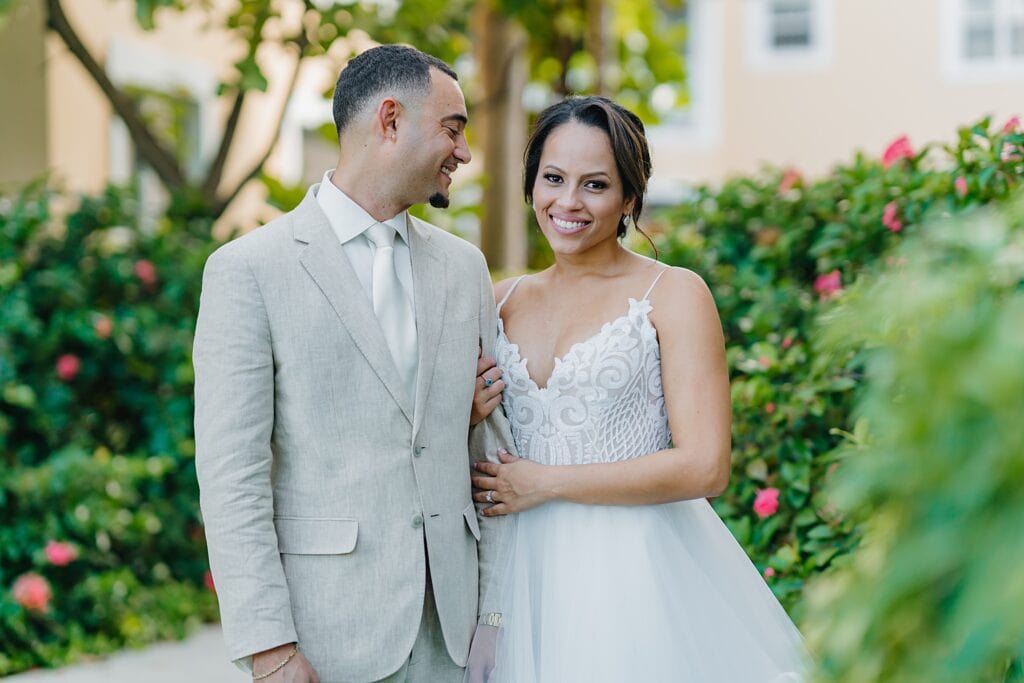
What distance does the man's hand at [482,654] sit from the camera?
270 centimetres

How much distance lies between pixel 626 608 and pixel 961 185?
5.64 feet

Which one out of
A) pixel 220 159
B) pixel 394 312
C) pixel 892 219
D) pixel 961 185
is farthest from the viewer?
pixel 220 159

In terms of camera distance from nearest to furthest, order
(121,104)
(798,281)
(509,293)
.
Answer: (509,293), (798,281), (121,104)

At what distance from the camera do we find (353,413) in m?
2.47

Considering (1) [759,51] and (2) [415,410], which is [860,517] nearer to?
(2) [415,410]

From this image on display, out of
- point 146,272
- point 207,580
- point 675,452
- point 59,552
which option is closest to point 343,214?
point 675,452

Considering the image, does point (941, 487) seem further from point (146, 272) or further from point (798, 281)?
point (146, 272)

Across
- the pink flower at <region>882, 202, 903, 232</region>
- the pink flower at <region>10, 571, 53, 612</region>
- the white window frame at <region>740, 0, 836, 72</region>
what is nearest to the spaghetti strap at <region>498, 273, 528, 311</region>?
the pink flower at <region>882, 202, 903, 232</region>

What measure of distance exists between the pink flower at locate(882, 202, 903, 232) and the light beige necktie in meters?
1.82

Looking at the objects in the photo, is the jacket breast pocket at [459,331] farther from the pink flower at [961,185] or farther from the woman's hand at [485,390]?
the pink flower at [961,185]

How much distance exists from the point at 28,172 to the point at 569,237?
465cm

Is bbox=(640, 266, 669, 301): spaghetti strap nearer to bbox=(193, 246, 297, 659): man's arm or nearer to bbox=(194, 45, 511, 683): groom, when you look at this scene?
bbox=(194, 45, 511, 683): groom

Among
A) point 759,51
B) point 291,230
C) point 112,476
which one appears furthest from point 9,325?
point 759,51

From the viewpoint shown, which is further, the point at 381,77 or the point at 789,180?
the point at 789,180
